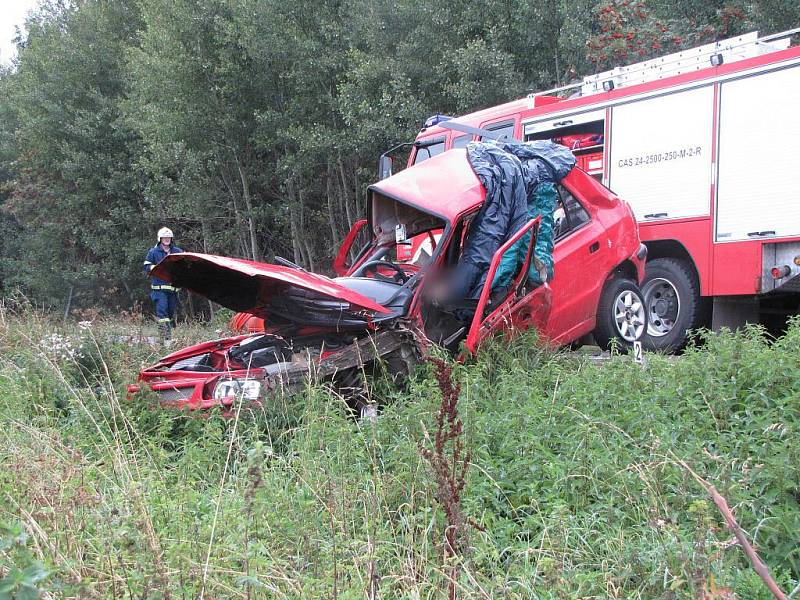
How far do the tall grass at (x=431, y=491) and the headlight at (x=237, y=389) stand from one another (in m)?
0.15

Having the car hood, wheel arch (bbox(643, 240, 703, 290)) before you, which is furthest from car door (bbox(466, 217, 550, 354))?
wheel arch (bbox(643, 240, 703, 290))

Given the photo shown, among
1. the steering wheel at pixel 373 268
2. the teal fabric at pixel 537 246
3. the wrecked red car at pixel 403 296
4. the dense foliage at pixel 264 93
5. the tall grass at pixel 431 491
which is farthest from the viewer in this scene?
the dense foliage at pixel 264 93

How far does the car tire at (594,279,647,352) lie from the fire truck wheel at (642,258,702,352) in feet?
1.26

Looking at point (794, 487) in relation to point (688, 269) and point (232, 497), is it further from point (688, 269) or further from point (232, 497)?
point (688, 269)

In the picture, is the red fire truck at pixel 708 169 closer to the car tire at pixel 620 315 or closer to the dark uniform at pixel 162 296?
the car tire at pixel 620 315

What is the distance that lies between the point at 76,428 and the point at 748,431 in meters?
4.06

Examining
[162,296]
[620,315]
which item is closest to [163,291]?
[162,296]

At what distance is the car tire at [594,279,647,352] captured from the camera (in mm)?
7496

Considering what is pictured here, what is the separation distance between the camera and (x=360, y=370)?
5590 mm

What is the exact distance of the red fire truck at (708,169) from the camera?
749 cm

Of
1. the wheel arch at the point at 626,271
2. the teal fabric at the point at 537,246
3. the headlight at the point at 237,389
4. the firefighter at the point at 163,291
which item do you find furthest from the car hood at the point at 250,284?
the firefighter at the point at 163,291

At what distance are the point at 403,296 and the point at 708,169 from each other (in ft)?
14.0

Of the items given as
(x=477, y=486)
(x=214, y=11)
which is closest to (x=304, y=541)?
(x=477, y=486)

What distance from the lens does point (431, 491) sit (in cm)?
341
